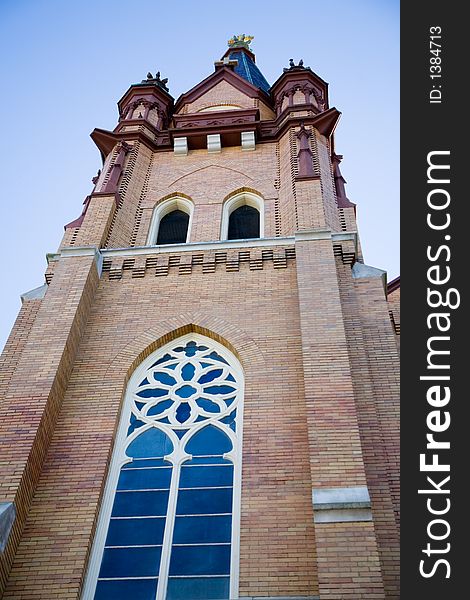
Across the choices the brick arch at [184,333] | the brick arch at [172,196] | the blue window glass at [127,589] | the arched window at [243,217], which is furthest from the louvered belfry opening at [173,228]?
the blue window glass at [127,589]

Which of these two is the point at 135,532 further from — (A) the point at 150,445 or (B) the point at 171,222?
A: (B) the point at 171,222

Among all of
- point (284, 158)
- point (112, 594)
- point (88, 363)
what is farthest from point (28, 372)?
point (284, 158)

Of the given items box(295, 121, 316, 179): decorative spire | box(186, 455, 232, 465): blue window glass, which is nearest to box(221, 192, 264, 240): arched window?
box(295, 121, 316, 179): decorative spire

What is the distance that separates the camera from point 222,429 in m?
10.1

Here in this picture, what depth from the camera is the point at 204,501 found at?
9.21 metres

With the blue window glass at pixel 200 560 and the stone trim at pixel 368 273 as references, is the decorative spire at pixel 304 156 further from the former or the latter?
the blue window glass at pixel 200 560

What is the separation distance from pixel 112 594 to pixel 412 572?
12.4 ft

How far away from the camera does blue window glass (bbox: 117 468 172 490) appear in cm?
949

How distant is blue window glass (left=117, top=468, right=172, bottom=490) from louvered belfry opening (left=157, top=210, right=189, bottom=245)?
6.85m

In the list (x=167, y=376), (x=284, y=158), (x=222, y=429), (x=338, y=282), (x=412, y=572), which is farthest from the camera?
(x=284, y=158)

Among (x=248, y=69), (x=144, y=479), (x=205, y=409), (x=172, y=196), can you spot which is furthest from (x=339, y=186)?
(x=248, y=69)

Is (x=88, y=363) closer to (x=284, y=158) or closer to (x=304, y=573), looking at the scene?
(x=304, y=573)

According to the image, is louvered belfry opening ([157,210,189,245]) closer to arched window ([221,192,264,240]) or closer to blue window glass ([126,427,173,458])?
arched window ([221,192,264,240])

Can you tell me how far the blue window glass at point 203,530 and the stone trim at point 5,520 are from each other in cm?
Answer: 184
